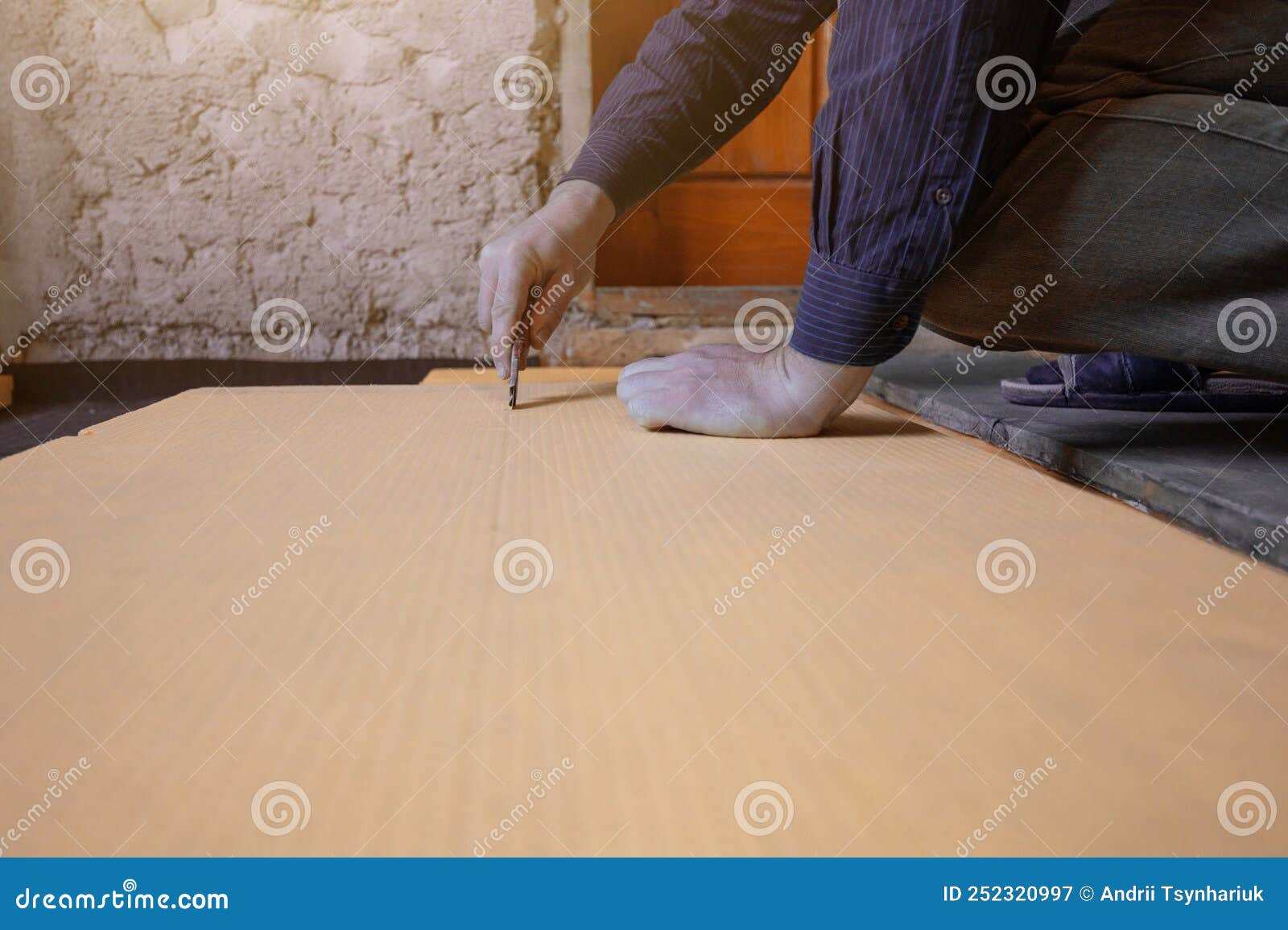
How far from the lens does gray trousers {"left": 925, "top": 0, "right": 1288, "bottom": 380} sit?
0.87 metres

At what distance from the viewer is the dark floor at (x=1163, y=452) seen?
2.31 feet

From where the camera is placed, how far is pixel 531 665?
0.50 metres

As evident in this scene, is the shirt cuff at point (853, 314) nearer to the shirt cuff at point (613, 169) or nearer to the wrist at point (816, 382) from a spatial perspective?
the wrist at point (816, 382)

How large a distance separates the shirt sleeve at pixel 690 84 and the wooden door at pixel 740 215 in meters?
1.38

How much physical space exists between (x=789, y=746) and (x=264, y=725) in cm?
25

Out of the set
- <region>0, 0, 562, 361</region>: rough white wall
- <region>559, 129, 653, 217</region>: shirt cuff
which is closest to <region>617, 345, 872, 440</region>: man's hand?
<region>559, 129, 653, 217</region>: shirt cuff

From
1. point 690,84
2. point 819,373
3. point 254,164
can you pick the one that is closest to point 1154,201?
point 819,373

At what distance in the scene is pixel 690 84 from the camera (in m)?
1.30

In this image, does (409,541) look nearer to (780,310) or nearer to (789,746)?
(789,746)

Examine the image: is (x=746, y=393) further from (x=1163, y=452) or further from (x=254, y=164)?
(x=254, y=164)

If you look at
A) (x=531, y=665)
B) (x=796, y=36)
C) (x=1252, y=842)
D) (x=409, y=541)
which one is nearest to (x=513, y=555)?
(x=409, y=541)

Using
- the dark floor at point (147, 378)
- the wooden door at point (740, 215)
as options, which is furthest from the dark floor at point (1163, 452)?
the dark floor at point (147, 378)

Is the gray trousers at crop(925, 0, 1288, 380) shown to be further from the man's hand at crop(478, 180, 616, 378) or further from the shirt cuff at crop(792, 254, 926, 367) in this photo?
the man's hand at crop(478, 180, 616, 378)

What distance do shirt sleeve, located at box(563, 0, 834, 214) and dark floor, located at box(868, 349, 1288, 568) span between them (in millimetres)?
516
